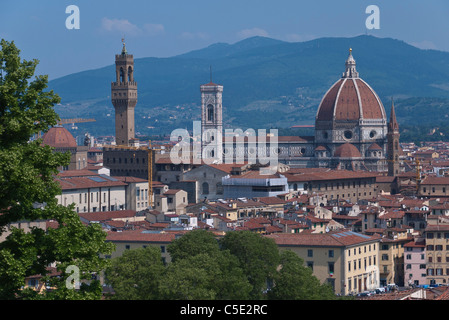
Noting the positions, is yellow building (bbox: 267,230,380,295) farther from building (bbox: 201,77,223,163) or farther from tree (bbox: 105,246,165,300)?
building (bbox: 201,77,223,163)

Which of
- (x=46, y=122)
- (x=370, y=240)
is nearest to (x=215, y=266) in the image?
(x=46, y=122)

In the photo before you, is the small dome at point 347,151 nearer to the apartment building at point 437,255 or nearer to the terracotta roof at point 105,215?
the terracotta roof at point 105,215

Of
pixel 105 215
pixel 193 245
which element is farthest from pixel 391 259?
pixel 105 215

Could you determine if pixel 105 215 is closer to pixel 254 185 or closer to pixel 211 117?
pixel 254 185

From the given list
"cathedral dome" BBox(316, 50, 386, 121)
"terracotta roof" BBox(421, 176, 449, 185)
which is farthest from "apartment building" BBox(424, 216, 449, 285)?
"cathedral dome" BBox(316, 50, 386, 121)

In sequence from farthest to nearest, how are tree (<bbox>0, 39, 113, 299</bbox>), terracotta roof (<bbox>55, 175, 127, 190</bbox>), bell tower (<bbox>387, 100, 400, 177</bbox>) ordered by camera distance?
bell tower (<bbox>387, 100, 400, 177</bbox>) < terracotta roof (<bbox>55, 175, 127, 190</bbox>) < tree (<bbox>0, 39, 113, 299</bbox>)
